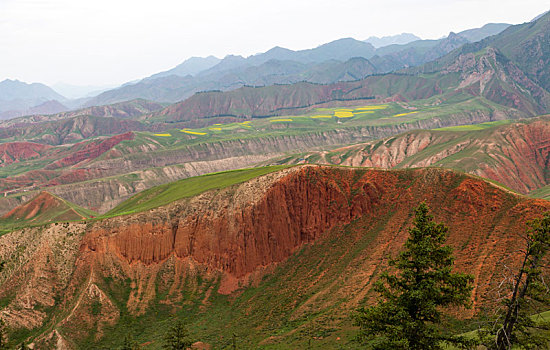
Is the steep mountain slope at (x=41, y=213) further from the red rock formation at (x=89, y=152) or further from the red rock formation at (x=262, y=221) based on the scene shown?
the red rock formation at (x=89, y=152)

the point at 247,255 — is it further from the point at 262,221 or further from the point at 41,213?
the point at 41,213

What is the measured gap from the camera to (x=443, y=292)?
15.9 m

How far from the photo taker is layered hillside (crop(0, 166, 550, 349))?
43.9m

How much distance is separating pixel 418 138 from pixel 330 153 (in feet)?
114

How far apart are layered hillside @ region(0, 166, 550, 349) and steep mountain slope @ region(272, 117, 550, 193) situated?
191ft

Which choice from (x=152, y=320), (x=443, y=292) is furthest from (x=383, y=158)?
(x=443, y=292)

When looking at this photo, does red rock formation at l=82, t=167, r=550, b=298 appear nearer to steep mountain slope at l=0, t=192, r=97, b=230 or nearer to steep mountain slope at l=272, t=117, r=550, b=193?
steep mountain slope at l=0, t=192, r=97, b=230

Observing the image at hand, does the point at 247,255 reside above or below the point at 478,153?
below

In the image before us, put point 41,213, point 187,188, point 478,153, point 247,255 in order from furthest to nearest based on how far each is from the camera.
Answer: point 478,153, point 41,213, point 187,188, point 247,255

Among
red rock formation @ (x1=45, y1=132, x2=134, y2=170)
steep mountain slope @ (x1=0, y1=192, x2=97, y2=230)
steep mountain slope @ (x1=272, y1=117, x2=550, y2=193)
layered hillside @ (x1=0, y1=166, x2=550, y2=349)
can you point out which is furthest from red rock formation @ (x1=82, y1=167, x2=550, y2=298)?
red rock formation @ (x1=45, y1=132, x2=134, y2=170)

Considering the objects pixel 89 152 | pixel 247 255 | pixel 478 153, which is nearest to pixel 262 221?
pixel 247 255

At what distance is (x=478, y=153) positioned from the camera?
10531 cm

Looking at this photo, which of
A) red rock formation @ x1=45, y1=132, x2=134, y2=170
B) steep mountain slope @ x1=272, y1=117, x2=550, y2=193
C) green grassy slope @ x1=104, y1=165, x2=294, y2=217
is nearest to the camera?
green grassy slope @ x1=104, y1=165, x2=294, y2=217

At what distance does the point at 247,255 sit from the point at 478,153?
279 ft
